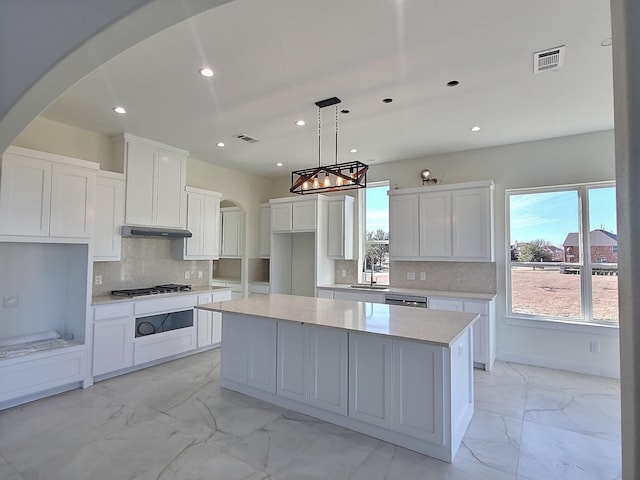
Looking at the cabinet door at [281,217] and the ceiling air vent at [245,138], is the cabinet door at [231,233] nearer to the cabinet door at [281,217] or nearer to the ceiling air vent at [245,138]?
the cabinet door at [281,217]

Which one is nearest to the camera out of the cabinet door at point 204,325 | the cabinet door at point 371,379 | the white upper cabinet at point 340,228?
the cabinet door at point 371,379

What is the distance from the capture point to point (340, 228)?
5750 mm

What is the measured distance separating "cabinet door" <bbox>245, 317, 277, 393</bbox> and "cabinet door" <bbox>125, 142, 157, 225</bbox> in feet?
7.27

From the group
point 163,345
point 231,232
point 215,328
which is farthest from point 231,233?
point 163,345

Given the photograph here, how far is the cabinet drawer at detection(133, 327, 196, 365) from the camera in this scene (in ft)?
14.0

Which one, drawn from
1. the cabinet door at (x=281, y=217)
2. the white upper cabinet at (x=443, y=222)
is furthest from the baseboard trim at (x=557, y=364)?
the cabinet door at (x=281, y=217)

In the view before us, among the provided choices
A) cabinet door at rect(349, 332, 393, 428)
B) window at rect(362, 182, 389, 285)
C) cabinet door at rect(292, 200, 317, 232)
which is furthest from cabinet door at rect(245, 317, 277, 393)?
window at rect(362, 182, 389, 285)

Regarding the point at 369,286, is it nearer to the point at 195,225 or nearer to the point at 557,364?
the point at 557,364

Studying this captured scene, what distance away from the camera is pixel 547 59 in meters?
2.67

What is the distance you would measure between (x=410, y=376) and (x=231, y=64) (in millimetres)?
2799

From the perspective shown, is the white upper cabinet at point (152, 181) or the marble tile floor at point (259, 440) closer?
the marble tile floor at point (259, 440)

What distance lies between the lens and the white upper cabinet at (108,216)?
4.12 meters

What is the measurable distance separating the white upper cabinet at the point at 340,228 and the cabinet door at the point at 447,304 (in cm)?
162

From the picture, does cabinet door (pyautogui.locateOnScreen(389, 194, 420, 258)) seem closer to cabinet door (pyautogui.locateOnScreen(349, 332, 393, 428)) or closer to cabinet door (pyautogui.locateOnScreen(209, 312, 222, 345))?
cabinet door (pyautogui.locateOnScreen(349, 332, 393, 428))
